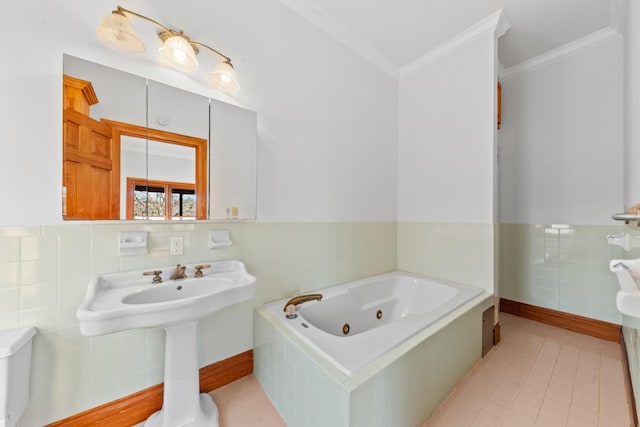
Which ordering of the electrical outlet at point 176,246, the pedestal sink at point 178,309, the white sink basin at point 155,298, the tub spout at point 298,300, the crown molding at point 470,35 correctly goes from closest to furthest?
the white sink basin at point 155,298, the pedestal sink at point 178,309, the electrical outlet at point 176,246, the tub spout at point 298,300, the crown molding at point 470,35

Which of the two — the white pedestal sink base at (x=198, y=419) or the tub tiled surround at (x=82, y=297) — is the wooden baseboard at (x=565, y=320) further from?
the white pedestal sink base at (x=198, y=419)

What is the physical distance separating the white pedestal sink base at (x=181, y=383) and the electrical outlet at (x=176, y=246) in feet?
Result: 1.27

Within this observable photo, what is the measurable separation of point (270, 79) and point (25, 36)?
3.70 feet

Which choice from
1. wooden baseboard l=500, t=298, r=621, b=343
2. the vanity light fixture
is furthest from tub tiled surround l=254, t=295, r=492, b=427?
the vanity light fixture

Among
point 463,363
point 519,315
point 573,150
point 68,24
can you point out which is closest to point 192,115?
point 68,24

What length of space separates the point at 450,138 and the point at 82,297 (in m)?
2.75

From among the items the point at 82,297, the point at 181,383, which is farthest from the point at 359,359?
the point at 82,297

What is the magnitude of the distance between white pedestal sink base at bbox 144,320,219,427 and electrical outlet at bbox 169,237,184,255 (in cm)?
39

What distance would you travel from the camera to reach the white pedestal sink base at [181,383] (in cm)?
115

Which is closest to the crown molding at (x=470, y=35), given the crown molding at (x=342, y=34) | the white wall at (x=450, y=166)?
the white wall at (x=450, y=166)

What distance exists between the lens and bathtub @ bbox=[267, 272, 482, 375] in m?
1.10

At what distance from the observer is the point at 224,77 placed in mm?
1410

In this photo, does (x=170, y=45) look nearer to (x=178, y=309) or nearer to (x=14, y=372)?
(x=178, y=309)

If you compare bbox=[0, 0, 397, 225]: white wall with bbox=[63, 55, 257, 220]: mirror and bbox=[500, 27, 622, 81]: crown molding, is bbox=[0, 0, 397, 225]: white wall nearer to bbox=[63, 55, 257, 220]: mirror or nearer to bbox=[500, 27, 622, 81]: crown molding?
bbox=[63, 55, 257, 220]: mirror
